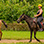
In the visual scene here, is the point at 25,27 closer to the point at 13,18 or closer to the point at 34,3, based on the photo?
the point at 13,18

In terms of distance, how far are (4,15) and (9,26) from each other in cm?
279

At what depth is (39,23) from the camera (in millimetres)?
10352

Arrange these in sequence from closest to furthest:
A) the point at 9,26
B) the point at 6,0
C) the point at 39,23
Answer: the point at 39,23 → the point at 9,26 → the point at 6,0

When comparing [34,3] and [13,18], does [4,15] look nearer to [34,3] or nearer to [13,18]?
[13,18]

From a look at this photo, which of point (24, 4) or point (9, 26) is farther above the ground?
point (24, 4)

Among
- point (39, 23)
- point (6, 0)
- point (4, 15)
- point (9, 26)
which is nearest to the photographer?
point (39, 23)

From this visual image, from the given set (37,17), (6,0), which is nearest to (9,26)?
(6,0)

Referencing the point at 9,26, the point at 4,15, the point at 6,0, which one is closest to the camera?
the point at 9,26

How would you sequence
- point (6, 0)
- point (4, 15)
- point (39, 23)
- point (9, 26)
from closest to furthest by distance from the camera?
point (39, 23) < point (9, 26) < point (4, 15) < point (6, 0)

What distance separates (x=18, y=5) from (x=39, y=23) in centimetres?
1473

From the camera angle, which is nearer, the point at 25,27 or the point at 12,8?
the point at 25,27

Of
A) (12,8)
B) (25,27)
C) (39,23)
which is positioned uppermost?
(39,23)

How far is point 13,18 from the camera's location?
24234 mm

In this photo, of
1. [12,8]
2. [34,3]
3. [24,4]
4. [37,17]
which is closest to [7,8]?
[12,8]
